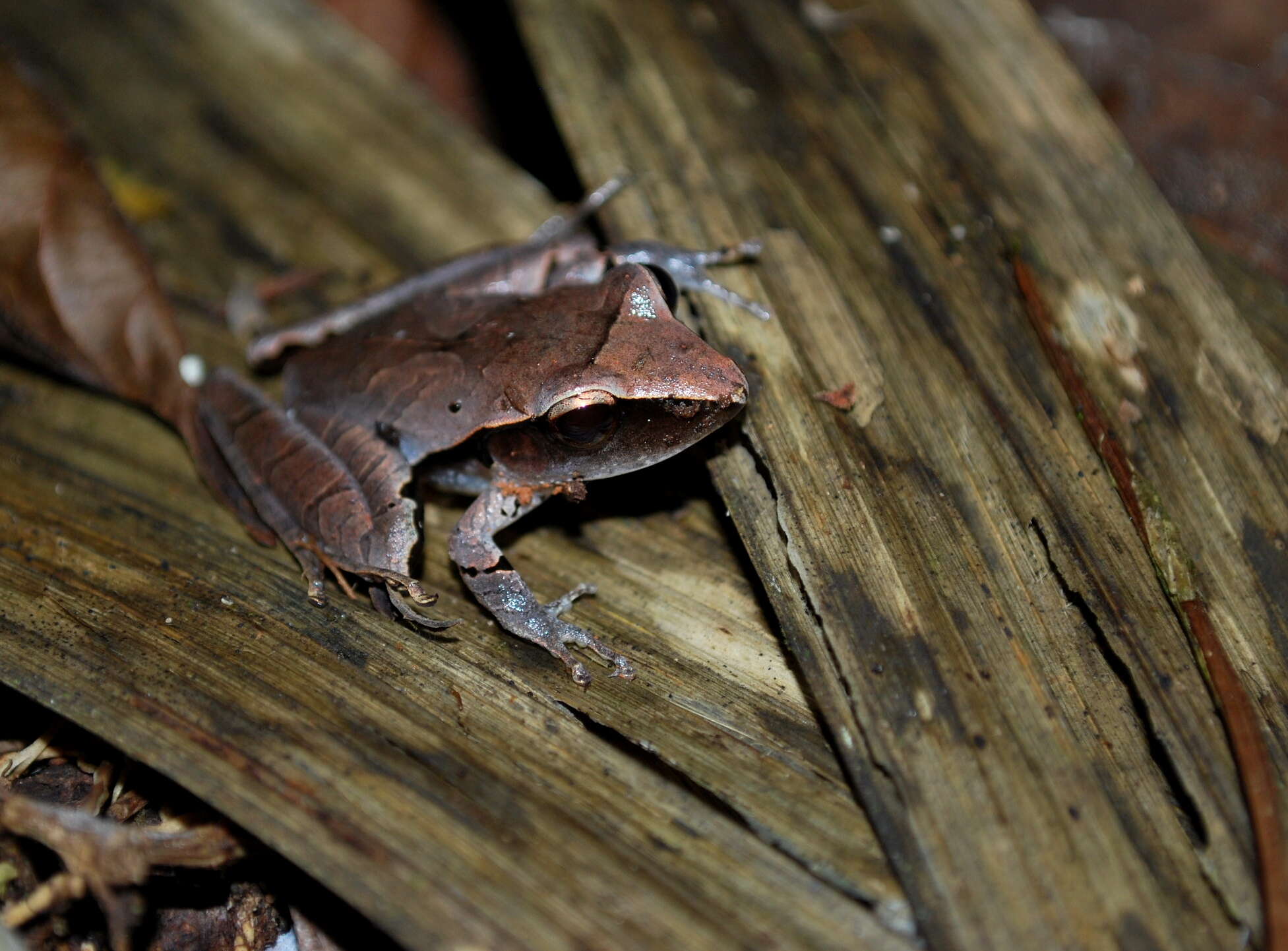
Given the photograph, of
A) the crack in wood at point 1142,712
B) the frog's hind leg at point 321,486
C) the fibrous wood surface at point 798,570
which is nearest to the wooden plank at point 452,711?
the fibrous wood surface at point 798,570

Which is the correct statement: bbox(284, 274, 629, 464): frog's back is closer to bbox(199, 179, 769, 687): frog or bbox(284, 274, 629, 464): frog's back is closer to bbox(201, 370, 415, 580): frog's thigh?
bbox(199, 179, 769, 687): frog

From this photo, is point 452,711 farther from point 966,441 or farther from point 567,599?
point 966,441

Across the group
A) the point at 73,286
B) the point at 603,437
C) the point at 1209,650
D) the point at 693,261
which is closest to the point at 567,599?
the point at 603,437

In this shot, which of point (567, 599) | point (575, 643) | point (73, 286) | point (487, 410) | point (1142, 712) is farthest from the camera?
point (73, 286)

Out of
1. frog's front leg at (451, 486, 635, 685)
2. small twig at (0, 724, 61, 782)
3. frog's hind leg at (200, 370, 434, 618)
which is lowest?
frog's front leg at (451, 486, 635, 685)

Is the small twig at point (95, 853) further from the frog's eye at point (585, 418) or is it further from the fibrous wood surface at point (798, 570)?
the frog's eye at point (585, 418)

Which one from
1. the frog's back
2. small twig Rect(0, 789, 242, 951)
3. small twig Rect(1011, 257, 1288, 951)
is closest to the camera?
small twig Rect(1011, 257, 1288, 951)

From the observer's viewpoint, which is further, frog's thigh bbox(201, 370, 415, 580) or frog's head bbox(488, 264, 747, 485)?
frog's thigh bbox(201, 370, 415, 580)

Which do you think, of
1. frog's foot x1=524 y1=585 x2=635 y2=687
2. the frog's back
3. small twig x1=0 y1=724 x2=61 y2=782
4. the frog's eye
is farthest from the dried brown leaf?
frog's foot x1=524 y1=585 x2=635 y2=687
